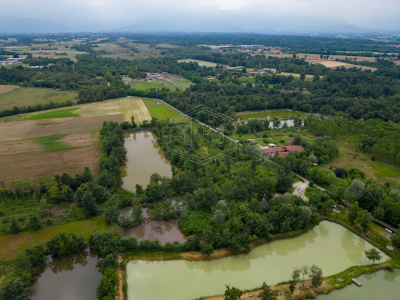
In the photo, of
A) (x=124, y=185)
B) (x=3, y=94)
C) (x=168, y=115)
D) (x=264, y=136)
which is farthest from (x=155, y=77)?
(x=124, y=185)

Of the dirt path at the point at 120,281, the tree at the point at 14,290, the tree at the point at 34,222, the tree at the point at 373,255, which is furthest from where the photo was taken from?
the tree at the point at 34,222

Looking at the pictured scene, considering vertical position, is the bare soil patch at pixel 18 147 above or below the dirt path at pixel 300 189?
below

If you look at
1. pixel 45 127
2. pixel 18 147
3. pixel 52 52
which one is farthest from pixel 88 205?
pixel 52 52

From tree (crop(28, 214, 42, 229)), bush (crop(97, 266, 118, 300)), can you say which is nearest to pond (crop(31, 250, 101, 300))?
bush (crop(97, 266, 118, 300))

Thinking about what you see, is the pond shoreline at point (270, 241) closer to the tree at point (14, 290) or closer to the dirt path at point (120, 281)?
the dirt path at point (120, 281)

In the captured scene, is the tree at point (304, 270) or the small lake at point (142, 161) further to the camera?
the small lake at point (142, 161)

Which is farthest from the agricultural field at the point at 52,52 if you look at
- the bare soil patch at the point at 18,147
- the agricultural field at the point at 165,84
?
the bare soil patch at the point at 18,147

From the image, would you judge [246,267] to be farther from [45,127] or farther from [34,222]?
[45,127]

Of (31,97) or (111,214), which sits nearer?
(111,214)
